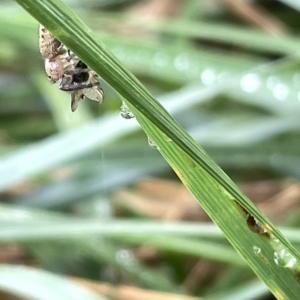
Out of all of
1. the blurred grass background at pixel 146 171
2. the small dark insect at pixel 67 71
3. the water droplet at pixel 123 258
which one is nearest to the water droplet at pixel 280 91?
the blurred grass background at pixel 146 171

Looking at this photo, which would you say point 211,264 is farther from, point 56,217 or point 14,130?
point 14,130

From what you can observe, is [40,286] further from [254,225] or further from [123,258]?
[254,225]

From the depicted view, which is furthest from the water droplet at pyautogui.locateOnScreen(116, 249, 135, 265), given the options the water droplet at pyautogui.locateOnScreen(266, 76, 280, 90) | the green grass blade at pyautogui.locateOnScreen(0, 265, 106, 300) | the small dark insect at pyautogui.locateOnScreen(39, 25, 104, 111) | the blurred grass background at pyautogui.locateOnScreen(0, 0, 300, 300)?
the small dark insect at pyautogui.locateOnScreen(39, 25, 104, 111)

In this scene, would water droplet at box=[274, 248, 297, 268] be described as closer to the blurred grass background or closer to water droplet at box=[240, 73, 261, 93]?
the blurred grass background

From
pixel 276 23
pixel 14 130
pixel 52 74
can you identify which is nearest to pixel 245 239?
pixel 52 74

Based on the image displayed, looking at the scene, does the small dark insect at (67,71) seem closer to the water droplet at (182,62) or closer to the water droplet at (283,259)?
the water droplet at (283,259)

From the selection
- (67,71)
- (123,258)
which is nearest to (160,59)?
(123,258)
